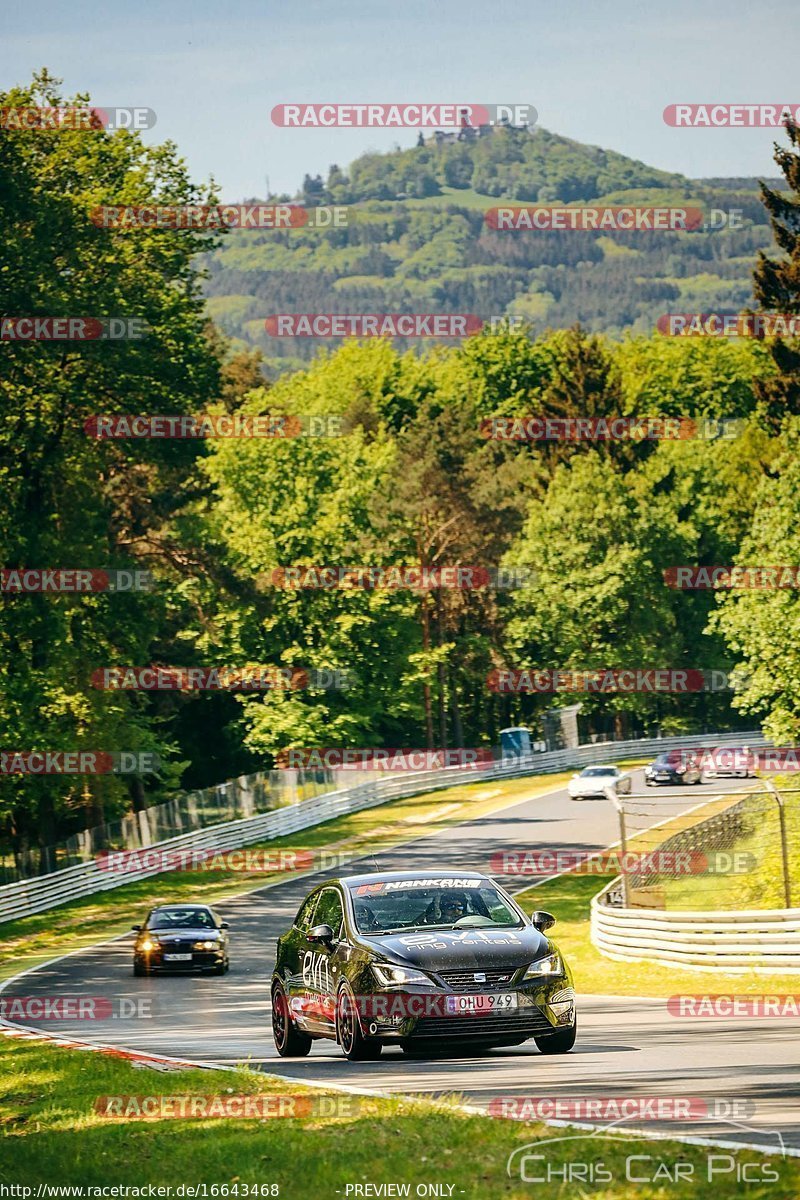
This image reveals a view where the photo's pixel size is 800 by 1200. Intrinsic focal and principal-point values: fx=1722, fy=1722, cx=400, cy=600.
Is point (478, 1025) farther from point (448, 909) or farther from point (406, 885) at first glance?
point (406, 885)

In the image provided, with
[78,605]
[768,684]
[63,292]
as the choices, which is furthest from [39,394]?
[768,684]

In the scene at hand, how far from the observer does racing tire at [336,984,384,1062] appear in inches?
535

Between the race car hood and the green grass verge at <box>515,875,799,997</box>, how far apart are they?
24.7 feet

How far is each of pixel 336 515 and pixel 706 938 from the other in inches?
1942

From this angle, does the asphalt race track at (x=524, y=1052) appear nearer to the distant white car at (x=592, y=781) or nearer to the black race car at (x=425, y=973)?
the black race car at (x=425, y=973)

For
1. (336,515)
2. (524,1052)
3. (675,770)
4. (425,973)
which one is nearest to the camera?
(425,973)

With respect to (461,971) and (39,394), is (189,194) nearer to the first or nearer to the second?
(39,394)

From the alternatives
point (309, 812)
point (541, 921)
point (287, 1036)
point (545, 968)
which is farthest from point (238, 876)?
point (545, 968)

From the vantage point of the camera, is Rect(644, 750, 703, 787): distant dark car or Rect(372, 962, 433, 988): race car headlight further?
Rect(644, 750, 703, 787): distant dark car

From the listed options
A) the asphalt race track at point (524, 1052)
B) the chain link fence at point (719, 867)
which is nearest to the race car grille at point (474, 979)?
the asphalt race track at point (524, 1052)

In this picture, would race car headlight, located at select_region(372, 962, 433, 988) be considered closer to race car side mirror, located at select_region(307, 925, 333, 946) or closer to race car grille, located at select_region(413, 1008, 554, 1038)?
race car grille, located at select_region(413, 1008, 554, 1038)

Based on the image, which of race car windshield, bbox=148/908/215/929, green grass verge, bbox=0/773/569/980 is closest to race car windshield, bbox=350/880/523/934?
race car windshield, bbox=148/908/215/929

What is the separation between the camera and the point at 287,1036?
15.4 metres

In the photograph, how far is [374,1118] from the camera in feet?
34.1
